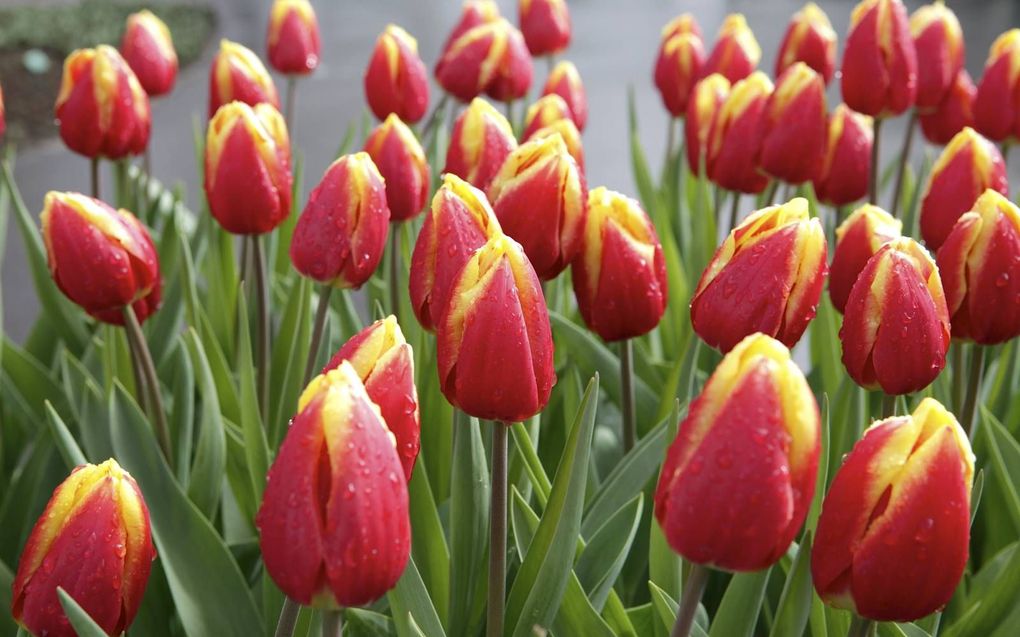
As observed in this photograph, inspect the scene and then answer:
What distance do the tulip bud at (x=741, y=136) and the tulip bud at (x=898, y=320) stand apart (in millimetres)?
448

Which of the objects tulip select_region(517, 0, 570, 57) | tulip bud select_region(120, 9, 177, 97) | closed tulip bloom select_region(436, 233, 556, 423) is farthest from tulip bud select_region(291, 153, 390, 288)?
tulip select_region(517, 0, 570, 57)

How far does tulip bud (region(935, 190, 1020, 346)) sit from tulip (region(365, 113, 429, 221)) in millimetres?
425

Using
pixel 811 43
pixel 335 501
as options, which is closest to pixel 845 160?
pixel 811 43

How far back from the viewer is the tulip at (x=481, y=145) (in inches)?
36.8

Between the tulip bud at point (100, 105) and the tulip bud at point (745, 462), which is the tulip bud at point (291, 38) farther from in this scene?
the tulip bud at point (745, 462)

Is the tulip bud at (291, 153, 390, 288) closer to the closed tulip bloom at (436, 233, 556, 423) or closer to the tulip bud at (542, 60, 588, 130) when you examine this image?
the closed tulip bloom at (436, 233, 556, 423)

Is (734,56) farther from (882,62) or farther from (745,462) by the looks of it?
(745,462)

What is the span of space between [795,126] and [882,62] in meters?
0.14

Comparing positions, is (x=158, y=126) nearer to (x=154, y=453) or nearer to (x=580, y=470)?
(x=154, y=453)

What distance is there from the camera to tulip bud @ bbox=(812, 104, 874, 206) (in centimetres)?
123

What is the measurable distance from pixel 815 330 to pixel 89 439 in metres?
0.68

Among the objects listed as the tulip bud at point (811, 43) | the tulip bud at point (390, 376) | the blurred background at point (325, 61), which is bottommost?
the blurred background at point (325, 61)

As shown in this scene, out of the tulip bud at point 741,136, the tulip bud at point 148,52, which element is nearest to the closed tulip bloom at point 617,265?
the tulip bud at point 741,136

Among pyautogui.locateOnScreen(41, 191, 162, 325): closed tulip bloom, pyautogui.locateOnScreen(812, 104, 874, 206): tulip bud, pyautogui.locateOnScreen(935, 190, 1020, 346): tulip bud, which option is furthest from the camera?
pyautogui.locateOnScreen(812, 104, 874, 206): tulip bud
